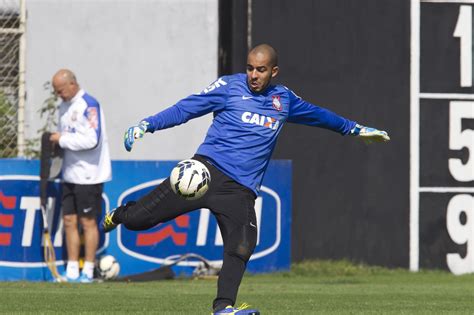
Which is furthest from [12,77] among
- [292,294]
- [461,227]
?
[461,227]

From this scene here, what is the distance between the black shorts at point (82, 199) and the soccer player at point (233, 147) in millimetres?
4295

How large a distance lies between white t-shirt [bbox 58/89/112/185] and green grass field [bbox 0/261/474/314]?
1.19 m

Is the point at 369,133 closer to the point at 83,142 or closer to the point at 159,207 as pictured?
the point at 159,207

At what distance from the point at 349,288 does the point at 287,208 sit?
76.9 inches

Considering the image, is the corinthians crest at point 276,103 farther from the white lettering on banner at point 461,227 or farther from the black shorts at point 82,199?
the white lettering on banner at point 461,227

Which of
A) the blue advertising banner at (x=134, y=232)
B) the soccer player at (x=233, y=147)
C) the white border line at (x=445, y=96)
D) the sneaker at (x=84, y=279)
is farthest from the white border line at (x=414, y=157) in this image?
the soccer player at (x=233, y=147)

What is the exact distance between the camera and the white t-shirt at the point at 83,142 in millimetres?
13250

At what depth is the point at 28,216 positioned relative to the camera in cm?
1350

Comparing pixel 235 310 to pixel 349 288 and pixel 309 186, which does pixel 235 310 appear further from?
pixel 309 186

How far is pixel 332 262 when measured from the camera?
1527 cm

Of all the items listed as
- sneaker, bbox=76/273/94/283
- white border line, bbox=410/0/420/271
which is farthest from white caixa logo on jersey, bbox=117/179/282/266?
white border line, bbox=410/0/420/271

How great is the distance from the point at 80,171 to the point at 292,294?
2.85 m

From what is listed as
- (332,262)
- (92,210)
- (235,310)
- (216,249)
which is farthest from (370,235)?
(235,310)

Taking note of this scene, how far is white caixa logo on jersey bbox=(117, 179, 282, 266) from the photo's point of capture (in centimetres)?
1396
